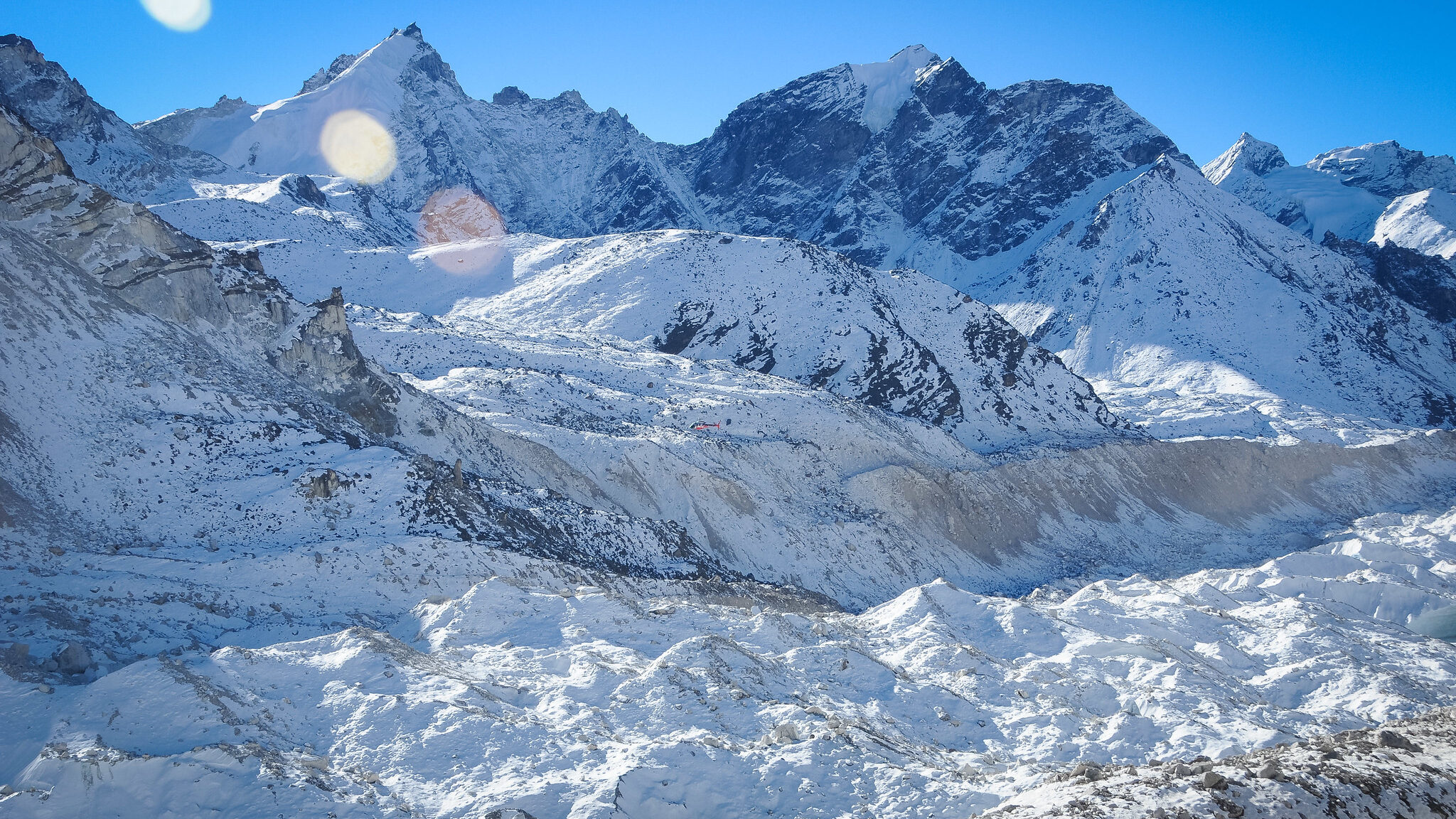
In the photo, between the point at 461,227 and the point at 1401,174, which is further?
the point at 1401,174

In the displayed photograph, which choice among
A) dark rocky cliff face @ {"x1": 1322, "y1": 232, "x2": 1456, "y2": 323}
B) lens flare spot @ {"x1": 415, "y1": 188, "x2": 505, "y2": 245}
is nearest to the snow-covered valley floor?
dark rocky cliff face @ {"x1": 1322, "y1": 232, "x2": 1456, "y2": 323}

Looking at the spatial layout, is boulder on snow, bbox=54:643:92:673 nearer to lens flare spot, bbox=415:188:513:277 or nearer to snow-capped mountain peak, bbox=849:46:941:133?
lens flare spot, bbox=415:188:513:277

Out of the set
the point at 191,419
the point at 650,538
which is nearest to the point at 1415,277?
the point at 650,538

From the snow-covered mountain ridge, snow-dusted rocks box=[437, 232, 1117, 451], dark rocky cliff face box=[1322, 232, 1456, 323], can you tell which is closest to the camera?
snow-dusted rocks box=[437, 232, 1117, 451]

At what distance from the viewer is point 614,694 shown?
16.5 m

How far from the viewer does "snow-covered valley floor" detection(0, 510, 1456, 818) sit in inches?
484

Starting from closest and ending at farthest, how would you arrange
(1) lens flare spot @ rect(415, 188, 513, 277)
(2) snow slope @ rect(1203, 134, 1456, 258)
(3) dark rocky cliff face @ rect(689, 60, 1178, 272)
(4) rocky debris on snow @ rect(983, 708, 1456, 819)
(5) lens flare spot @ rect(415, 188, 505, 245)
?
1. (4) rocky debris on snow @ rect(983, 708, 1456, 819)
2. (1) lens flare spot @ rect(415, 188, 513, 277)
3. (5) lens flare spot @ rect(415, 188, 505, 245)
4. (3) dark rocky cliff face @ rect(689, 60, 1178, 272)
5. (2) snow slope @ rect(1203, 134, 1456, 258)

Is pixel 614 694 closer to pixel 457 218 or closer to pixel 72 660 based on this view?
pixel 72 660

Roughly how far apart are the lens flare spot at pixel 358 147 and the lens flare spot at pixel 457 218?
11213mm

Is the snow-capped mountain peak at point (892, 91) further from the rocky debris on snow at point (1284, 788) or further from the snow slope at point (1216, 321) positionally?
the rocky debris on snow at point (1284, 788)

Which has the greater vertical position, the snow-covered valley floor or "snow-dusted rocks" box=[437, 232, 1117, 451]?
"snow-dusted rocks" box=[437, 232, 1117, 451]

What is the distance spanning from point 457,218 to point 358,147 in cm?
2385

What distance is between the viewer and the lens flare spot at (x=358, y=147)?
502 feet

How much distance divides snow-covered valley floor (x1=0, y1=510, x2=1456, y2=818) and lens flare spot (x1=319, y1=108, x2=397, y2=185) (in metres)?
147
